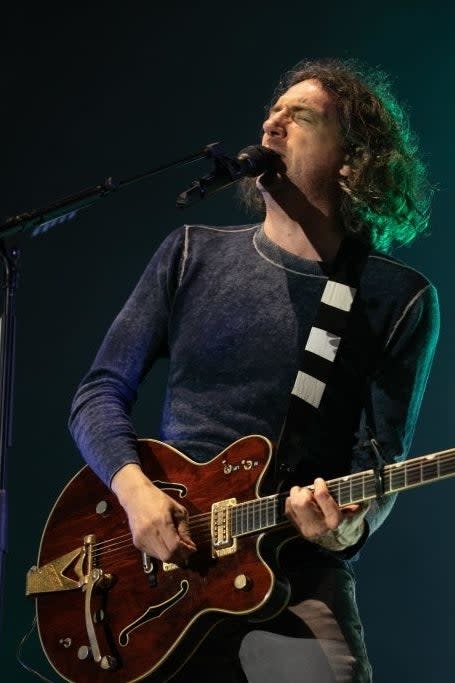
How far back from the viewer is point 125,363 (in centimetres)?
262

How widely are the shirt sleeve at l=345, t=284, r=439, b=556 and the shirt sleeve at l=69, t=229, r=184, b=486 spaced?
617mm

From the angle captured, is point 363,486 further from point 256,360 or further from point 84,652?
point 84,652

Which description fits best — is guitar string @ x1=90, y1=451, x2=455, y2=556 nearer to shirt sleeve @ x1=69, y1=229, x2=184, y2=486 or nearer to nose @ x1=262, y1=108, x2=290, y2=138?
A: shirt sleeve @ x1=69, y1=229, x2=184, y2=486

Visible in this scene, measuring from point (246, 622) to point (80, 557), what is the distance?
0.53m

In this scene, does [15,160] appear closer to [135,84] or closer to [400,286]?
[135,84]

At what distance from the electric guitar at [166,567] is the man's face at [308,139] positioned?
2.86ft

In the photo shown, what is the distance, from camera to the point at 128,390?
8.58 feet

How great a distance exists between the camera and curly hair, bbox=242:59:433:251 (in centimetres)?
279

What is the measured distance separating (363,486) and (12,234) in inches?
40.4

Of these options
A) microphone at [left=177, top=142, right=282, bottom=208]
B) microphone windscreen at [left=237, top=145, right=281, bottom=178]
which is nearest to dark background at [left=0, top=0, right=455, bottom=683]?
microphone windscreen at [left=237, top=145, right=281, bottom=178]

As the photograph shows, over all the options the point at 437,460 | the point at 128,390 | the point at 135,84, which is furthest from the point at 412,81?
the point at 437,460

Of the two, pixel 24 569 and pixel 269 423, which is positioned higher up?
pixel 269 423

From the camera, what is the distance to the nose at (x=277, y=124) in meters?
2.71

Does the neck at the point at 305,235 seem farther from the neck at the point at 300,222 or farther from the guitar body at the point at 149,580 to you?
the guitar body at the point at 149,580
